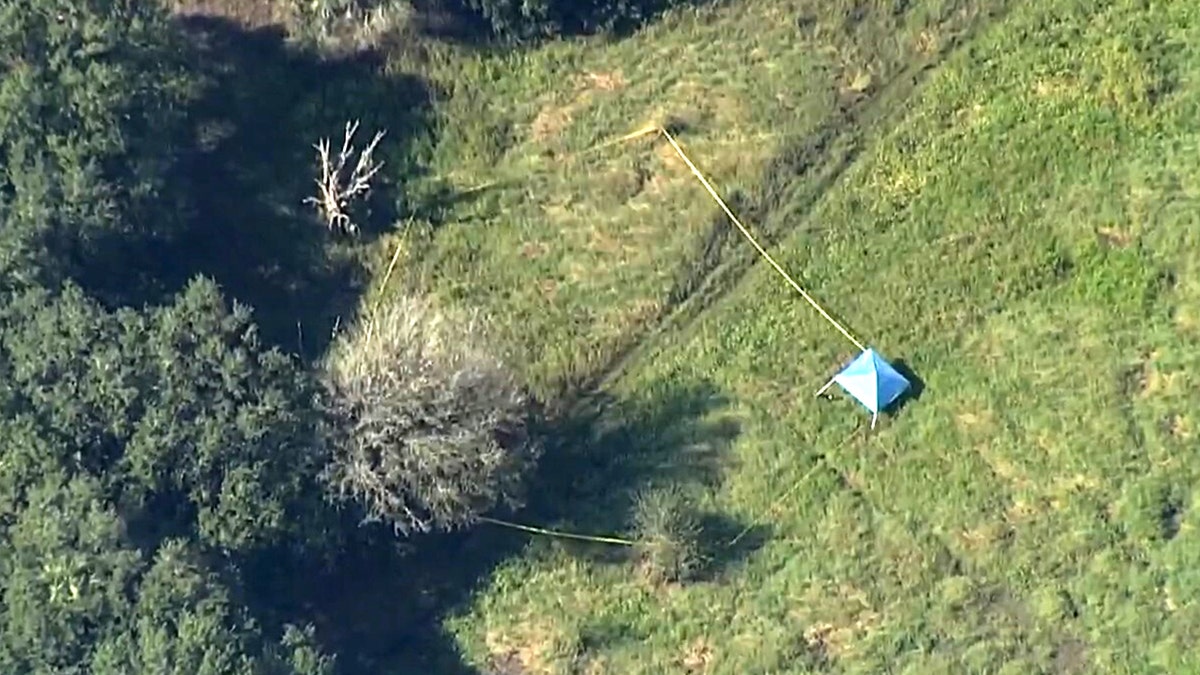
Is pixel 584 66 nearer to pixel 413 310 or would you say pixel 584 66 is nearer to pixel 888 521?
pixel 413 310

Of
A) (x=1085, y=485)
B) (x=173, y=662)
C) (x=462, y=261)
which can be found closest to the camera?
(x=173, y=662)

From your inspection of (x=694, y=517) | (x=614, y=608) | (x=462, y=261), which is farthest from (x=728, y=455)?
(x=462, y=261)

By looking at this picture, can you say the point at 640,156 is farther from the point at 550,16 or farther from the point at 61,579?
the point at 61,579

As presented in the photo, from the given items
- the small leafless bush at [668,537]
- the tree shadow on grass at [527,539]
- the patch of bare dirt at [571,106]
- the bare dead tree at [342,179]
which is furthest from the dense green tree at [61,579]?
the patch of bare dirt at [571,106]

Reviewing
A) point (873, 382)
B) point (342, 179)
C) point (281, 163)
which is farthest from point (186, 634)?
point (873, 382)

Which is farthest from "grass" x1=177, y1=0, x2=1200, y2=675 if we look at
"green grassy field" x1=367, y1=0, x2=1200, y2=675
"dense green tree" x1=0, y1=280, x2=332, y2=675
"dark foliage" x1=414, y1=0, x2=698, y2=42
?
"dense green tree" x1=0, y1=280, x2=332, y2=675

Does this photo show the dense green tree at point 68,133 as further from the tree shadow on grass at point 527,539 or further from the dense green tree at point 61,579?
the tree shadow on grass at point 527,539

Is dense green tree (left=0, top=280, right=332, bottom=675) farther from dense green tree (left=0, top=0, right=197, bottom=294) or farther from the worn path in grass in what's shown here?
the worn path in grass
